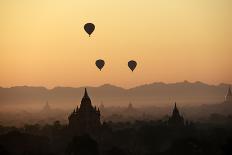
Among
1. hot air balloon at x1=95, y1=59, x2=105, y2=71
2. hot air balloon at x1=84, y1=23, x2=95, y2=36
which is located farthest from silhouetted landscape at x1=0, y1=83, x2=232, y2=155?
hot air balloon at x1=84, y1=23, x2=95, y2=36

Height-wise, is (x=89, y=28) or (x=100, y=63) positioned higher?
(x=89, y=28)

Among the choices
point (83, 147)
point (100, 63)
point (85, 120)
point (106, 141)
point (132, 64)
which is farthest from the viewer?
point (85, 120)

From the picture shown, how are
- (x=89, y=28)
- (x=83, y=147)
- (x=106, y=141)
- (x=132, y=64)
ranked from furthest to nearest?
(x=106, y=141)
(x=132, y=64)
(x=89, y=28)
(x=83, y=147)

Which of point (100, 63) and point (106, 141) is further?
point (106, 141)

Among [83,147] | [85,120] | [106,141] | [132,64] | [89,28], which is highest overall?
[89,28]

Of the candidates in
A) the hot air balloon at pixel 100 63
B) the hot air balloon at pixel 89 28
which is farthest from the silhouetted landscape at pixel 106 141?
the hot air balloon at pixel 89 28

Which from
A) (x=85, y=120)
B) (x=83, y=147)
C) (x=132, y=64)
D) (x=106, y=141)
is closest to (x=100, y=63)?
(x=132, y=64)

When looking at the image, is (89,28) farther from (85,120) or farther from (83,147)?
(85,120)

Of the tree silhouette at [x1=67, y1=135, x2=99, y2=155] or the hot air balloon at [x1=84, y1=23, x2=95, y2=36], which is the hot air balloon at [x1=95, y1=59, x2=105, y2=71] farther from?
the tree silhouette at [x1=67, y1=135, x2=99, y2=155]
